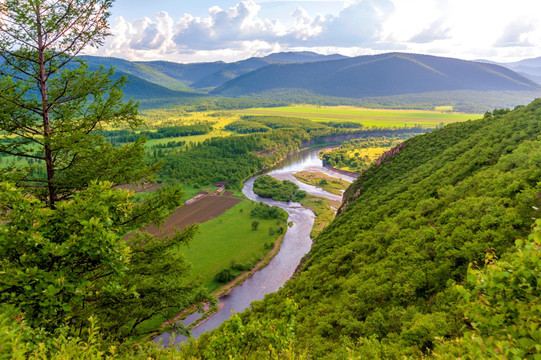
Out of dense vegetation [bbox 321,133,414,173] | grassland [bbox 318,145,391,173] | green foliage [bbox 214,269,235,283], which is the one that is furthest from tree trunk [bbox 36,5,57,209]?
grassland [bbox 318,145,391,173]

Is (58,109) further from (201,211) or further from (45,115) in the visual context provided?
(201,211)

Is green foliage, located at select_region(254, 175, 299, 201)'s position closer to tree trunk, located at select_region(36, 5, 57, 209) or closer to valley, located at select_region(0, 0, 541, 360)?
valley, located at select_region(0, 0, 541, 360)

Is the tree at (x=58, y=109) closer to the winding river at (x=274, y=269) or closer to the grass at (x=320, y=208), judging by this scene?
the winding river at (x=274, y=269)

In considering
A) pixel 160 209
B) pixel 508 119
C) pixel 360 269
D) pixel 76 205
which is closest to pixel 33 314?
pixel 76 205

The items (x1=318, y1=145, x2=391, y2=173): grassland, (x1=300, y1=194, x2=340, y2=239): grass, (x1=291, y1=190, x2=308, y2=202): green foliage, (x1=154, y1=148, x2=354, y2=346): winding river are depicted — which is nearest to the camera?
(x1=154, y1=148, x2=354, y2=346): winding river

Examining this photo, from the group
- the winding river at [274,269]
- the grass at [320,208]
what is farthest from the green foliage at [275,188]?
the grass at [320,208]
